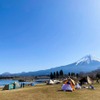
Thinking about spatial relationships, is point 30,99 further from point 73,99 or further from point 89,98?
point 89,98

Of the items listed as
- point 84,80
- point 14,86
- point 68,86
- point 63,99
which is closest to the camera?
point 63,99

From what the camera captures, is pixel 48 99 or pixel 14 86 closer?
pixel 48 99

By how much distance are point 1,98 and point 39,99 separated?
489cm

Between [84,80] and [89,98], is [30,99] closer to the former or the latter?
[89,98]

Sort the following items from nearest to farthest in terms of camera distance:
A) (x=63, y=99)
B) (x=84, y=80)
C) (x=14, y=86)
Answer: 1. (x=63, y=99)
2. (x=14, y=86)
3. (x=84, y=80)

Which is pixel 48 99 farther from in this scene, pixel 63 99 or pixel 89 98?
pixel 89 98

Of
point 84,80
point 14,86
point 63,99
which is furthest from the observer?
point 84,80

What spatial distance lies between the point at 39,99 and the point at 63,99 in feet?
9.64

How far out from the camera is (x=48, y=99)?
26.2m

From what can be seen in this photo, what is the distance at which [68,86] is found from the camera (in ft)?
112

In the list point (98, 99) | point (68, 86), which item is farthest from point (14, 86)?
point (98, 99)

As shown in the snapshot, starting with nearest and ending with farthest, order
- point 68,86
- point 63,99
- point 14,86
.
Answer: point 63,99 < point 68,86 < point 14,86

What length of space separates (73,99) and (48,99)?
3064 millimetres

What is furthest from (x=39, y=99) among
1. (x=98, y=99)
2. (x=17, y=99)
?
(x=98, y=99)
